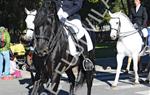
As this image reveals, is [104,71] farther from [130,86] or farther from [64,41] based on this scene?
[64,41]

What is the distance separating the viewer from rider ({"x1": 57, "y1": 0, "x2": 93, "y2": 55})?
363 inches

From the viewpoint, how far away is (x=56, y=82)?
8805 mm

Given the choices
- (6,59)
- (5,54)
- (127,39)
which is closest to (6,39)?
(5,54)

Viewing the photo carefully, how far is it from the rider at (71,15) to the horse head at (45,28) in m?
0.64

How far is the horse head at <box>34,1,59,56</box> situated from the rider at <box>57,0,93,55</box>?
0.64m

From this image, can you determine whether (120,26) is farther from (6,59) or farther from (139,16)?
(6,59)

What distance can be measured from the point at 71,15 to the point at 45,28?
157 centimetres

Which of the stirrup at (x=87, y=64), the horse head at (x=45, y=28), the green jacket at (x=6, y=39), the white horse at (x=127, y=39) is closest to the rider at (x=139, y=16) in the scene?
the white horse at (x=127, y=39)

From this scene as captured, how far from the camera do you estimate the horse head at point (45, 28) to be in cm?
807

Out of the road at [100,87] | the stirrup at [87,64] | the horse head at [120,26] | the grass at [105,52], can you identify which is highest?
the horse head at [120,26]

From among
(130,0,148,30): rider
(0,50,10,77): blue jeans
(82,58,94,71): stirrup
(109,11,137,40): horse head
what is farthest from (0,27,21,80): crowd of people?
(82,58,94,71): stirrup

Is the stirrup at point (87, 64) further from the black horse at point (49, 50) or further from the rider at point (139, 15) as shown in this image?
the rider at point (139, 15)

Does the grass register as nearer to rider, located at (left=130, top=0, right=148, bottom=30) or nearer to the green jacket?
the green jacket

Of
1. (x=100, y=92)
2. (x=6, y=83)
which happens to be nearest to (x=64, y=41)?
(x=100, y=92)
